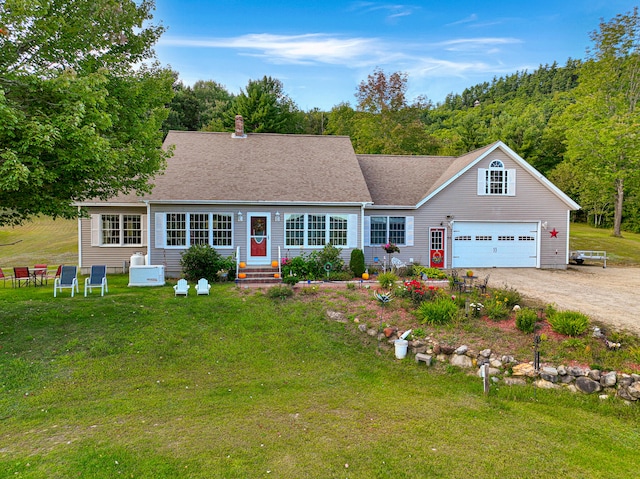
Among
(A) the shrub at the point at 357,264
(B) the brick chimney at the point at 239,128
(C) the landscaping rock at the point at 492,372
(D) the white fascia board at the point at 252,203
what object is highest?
(B) the brick chimney at the point at 239,128

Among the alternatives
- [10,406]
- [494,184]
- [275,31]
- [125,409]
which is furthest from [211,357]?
[275,31]

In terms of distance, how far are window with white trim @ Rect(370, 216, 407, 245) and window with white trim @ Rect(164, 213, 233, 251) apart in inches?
251

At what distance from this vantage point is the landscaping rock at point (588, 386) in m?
5.90

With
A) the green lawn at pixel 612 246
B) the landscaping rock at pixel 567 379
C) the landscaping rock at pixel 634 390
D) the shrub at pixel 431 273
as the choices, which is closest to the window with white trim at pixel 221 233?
the shrub at pixel 431 273

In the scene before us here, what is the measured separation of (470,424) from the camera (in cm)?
508

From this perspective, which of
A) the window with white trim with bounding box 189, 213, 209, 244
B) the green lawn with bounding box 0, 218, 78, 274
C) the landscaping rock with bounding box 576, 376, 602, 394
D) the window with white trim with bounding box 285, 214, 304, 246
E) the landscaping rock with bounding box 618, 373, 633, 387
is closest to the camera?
the landscaping rock with bounding box 618, 373, 633, 387

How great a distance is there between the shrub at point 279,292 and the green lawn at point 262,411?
1.90 meters

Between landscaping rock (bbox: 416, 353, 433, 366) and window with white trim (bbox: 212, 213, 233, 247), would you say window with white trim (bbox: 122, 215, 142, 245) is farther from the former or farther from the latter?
landscaping rock (bbox: 416, 353, 433, 366)

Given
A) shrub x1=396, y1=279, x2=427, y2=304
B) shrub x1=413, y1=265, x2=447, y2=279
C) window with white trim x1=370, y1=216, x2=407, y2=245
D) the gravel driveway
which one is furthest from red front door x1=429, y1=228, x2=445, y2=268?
shrub x1=396, y1=279, x2=427, y2=304

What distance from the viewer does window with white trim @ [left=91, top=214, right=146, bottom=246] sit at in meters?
15.7

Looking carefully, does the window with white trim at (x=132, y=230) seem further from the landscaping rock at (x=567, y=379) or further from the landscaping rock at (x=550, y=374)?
the landscaping rock at (x=567, y=379)

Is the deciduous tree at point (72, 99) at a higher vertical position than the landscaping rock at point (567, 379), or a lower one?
higher

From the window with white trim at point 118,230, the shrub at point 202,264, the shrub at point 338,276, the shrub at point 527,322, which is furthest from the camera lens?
the window with white trim at point 118,230

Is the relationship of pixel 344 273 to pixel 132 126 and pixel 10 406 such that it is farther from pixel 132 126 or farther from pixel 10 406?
pixel 10 406
